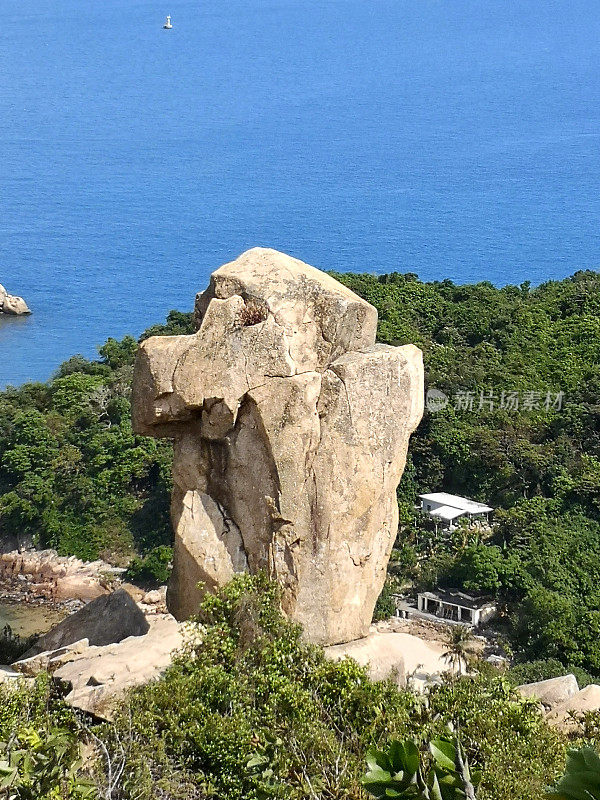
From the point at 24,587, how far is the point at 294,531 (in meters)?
23.2

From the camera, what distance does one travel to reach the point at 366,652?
15.1m

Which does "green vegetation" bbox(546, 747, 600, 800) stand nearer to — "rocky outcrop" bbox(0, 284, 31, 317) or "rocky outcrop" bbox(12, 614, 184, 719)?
"rocky outcrop" bbox(12, 614, 184, 719)

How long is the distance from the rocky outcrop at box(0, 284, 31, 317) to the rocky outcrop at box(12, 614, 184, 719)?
55547 millimetres

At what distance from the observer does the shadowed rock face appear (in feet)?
48.5

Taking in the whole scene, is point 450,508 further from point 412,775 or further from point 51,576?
point 412,775

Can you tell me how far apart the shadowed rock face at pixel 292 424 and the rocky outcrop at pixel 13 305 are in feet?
185

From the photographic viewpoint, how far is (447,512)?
37.7 metres

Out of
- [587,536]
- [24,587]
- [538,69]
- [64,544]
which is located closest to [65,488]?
[64,544]

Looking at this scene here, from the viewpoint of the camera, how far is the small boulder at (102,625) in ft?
57.5

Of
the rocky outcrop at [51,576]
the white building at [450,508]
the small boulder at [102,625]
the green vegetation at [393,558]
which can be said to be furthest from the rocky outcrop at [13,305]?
the small boulder at [102,625]

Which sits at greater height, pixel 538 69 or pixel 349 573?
pixel 538 69

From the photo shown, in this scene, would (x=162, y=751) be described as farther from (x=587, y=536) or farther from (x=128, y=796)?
(x=587, y=536)

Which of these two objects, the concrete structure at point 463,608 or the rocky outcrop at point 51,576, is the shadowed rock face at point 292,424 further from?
the rocky outcrop at point 51,576

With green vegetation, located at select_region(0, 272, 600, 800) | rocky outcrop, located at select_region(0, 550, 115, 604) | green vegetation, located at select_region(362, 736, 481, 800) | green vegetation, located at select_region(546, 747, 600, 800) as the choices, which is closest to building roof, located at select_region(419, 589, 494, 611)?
green vegetation, located at select_region(0, 272, 600, 800)
